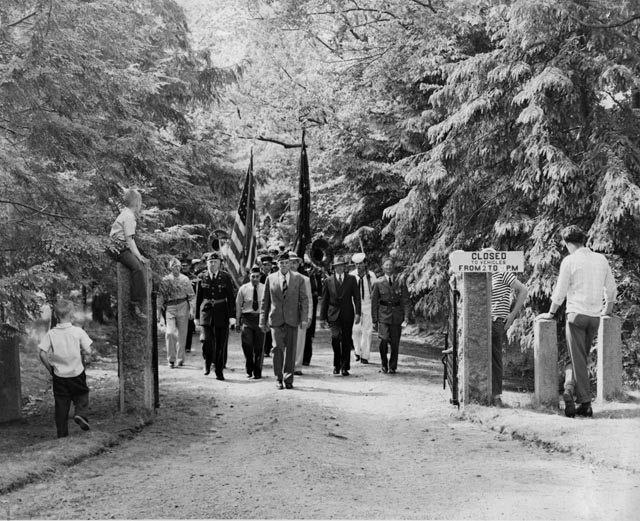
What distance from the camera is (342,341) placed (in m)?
16.1

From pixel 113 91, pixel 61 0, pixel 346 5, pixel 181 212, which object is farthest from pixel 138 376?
pixel 346 5

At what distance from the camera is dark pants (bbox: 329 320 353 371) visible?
16016 mm

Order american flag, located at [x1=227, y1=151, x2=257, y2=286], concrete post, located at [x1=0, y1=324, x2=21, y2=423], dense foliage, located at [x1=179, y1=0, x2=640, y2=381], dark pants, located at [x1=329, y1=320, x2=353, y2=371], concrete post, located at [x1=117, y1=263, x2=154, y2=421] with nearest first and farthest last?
concrete post, located at [x1=117, y1=263, x2=154, y2=421] < concrete post, located at [x1=0, y1=324, x2=21, y2=423] < dense foliage, located at [x1=179, y1=0, x2=640, y2=381] < dark pants, located at [x1=329, y1=320, x2=353, y2=371] < american flag, located at [x1=227, y1=151, x2=257, y2=286]

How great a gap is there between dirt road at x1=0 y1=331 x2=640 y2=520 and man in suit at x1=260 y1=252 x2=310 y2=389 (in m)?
1.75

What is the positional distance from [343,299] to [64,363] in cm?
729

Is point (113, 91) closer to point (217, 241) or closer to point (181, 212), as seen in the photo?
point (181, 212)

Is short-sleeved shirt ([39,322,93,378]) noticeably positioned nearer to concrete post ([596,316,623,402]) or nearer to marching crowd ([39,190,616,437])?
marching crowd ([39,190,616,437])

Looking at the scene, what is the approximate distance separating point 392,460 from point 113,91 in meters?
5.89

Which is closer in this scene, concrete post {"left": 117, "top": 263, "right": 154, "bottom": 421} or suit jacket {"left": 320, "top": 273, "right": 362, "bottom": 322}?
concrete post {"left": 117, "top": 263, "right": 154, "bottom": 421}

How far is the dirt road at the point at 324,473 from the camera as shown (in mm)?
6219

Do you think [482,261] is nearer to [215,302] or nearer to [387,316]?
[387,316]

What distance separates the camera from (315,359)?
19.3 metres

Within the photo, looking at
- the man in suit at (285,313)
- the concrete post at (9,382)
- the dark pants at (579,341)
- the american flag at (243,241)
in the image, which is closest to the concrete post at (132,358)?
the concrete post at (9,382)

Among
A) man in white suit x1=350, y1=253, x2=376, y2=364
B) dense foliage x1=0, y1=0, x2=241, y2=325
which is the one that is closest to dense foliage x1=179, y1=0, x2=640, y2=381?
man in white suit x1=350, y1=253, x2=376, y2=364
